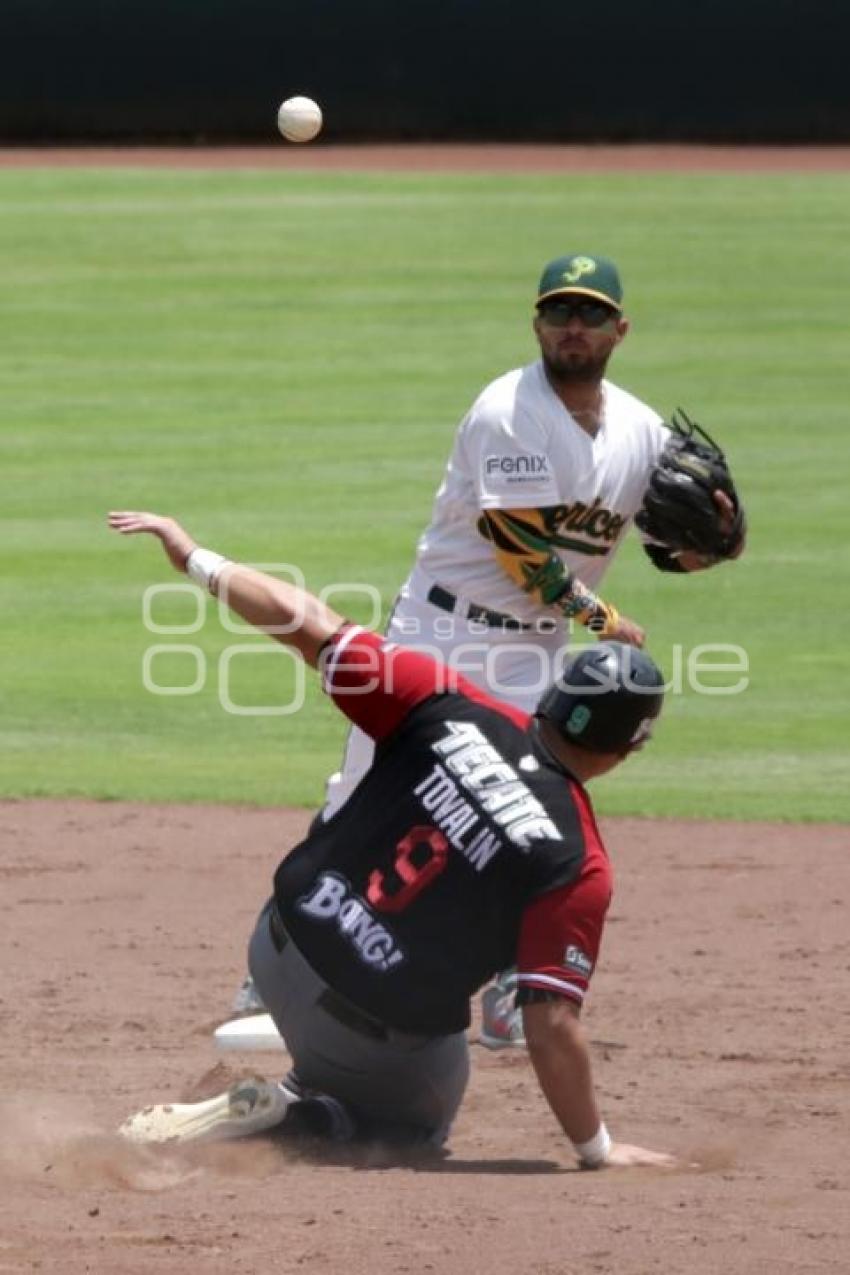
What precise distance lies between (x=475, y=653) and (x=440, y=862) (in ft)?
5.22

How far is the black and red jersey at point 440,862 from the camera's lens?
4.71m

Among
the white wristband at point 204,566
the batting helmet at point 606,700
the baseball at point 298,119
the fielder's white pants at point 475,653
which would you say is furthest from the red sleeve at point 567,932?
A: the baseball at point 298,119

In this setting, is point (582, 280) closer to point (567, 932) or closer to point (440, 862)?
point (440, 862)

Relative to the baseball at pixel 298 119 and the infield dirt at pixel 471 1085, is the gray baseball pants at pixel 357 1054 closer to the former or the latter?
the infield dirt at pixel 471 1085

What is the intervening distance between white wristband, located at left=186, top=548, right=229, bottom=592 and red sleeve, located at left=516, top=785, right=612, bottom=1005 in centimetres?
94

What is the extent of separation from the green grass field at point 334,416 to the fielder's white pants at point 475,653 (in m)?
2.59

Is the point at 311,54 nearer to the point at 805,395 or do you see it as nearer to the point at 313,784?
the point at 805,395

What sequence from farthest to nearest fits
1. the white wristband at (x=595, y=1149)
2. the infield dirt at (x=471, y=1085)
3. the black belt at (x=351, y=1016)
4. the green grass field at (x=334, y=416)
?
the green grass field at (x=334, y=416), the black belt at (x=351, y=1016), the white wristband at (x=595, y=1149), the infield dirt at (x=471, y=1085)

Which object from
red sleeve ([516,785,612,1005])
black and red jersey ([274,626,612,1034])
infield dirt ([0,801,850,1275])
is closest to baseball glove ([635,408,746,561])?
infield dirt ([0,801,850,1275])

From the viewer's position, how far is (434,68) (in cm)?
2738

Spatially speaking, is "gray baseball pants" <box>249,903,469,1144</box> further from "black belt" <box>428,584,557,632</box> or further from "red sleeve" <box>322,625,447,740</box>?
"black belt" <box>428,584,557,632</box>

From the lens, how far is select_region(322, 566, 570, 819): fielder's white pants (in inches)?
246

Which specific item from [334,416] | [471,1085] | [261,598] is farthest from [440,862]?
[334,416]

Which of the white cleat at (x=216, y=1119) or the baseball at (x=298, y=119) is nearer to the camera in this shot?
the white cleat at (x=216, y=1119)
